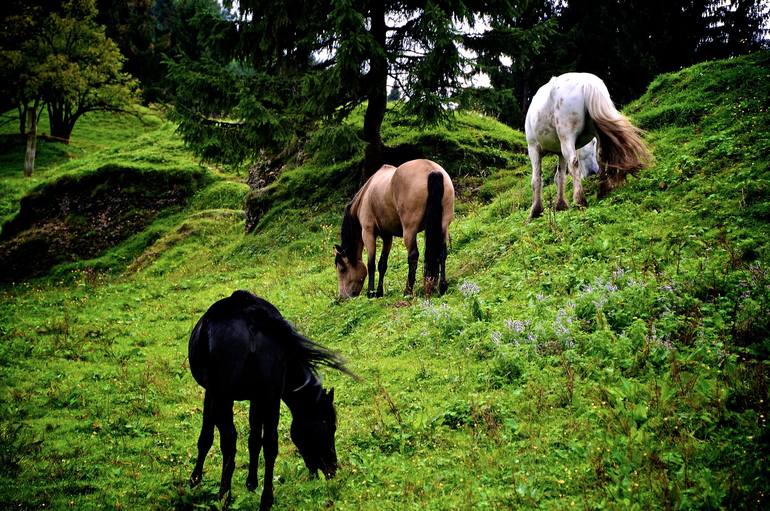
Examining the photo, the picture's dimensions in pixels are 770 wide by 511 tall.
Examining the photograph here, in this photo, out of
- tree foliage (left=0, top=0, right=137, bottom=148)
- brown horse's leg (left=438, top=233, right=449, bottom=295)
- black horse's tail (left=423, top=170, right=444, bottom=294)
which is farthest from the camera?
tree foliage (left=0, top=0, right=137, bottom=148)

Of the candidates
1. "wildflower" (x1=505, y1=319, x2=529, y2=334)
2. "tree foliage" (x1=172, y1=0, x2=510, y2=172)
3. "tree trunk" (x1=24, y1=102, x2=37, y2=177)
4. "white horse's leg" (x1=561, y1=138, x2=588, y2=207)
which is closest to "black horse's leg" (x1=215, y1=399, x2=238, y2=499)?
"wildflower" (x1=505, y1=319, x2=529, y2=334)

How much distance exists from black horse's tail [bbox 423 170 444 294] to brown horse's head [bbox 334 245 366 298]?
95.6 inches

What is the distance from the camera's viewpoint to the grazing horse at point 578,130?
9578 mm

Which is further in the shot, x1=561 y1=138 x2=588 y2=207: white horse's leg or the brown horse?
x1=561 y1=138 x2=588 y2=207: white horse's leg

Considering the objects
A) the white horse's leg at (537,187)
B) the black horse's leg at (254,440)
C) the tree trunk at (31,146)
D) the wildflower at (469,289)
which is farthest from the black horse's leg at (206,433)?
the tree trunk at (31,146)

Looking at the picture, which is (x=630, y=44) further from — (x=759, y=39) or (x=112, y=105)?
(x=112, y=105)

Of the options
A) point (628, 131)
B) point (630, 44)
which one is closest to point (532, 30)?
point (628, 131)

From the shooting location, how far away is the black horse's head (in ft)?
16.9

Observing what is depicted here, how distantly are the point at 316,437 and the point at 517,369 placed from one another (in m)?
2.18

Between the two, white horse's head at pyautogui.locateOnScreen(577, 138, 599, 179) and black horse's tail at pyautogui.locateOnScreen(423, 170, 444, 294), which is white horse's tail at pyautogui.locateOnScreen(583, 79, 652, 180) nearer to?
black horse's tail at pyautogui.locateOnScreen(423, 170, 444, 294)

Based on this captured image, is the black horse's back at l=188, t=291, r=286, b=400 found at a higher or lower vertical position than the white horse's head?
lower

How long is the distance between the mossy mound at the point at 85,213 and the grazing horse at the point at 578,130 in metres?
18.5

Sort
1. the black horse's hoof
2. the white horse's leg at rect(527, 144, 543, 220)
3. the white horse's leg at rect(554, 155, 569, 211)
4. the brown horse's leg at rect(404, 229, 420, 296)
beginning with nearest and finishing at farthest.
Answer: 1. the black horse's hoof
2. the brown horse's leg at rect(404, 229, 420, 296)
3. the white horse's leg at rect(554, 155, 569, 211)
4. the white horse's leg at rect(527, 144, 543, 220)

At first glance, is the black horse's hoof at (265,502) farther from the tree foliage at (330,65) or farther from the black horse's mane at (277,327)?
the tree foliage at (330,65)
